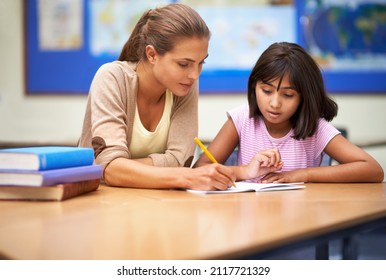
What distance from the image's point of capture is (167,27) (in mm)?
1732

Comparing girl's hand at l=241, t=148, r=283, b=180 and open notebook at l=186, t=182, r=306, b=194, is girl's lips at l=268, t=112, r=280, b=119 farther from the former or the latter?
open notebook at l=186, t=182, r=306, b=194

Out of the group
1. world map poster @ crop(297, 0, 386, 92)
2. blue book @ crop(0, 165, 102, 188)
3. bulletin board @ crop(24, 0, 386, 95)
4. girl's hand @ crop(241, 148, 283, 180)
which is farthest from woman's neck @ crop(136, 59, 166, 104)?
world map poster @ crop(297, 0, 386, 92)

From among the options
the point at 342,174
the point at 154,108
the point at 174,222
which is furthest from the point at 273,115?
the point at 174,222

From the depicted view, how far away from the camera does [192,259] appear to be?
83 cm

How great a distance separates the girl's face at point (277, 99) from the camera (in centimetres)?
183

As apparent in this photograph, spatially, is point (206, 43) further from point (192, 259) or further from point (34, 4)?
point (34, 4)

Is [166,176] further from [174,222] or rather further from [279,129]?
[279,129]

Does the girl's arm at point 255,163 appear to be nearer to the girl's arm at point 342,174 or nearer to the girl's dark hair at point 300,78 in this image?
the girl's arm at point 342,174

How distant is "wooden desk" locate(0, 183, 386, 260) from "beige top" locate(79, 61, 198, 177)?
0.58ft

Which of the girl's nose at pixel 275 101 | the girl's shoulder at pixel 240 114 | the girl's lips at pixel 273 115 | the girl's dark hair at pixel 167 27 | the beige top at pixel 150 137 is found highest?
the girl's dark hair at pixel 167 27

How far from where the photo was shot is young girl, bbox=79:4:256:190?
5.09 feet

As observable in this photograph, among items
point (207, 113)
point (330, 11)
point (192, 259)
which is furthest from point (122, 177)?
point (330, 11)

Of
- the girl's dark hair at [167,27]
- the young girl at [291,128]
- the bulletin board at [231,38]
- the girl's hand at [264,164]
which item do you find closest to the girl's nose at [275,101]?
the young girl at [291,128]
